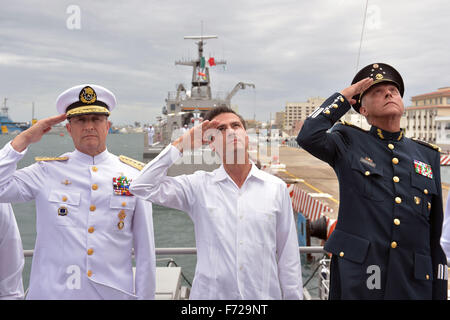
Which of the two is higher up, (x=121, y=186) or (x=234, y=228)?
(x=121, y=186)

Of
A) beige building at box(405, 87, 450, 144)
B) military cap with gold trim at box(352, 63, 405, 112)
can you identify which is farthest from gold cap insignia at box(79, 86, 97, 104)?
beige building at box(405, 87, 450, 144)

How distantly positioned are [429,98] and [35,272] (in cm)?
11721

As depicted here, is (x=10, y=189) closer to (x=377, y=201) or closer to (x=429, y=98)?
(x=377, y=201)

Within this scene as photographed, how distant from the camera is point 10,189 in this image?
2.30 meters

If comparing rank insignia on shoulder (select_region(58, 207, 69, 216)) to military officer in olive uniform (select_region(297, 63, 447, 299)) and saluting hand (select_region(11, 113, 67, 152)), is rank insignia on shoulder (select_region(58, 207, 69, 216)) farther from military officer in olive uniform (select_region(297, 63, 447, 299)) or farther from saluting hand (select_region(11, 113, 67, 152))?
military officer in olive uniform (select_region(297, 63, 447, 299))

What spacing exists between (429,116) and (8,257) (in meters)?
99.8

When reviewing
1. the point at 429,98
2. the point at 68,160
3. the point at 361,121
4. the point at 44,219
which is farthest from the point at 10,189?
the point at 429,98

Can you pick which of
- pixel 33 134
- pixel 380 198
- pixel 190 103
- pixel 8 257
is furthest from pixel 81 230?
pixel 190 103

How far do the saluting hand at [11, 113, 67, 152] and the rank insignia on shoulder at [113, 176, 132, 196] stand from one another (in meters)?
0.58

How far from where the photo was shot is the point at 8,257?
8.39 feet

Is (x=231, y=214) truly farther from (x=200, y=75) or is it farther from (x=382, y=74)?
(x=200, y=75)

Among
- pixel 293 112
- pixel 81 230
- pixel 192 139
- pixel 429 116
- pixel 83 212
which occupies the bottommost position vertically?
pixel 81 230

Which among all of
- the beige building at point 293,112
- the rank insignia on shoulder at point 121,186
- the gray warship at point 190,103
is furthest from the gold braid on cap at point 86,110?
the beige building at point 293,112
